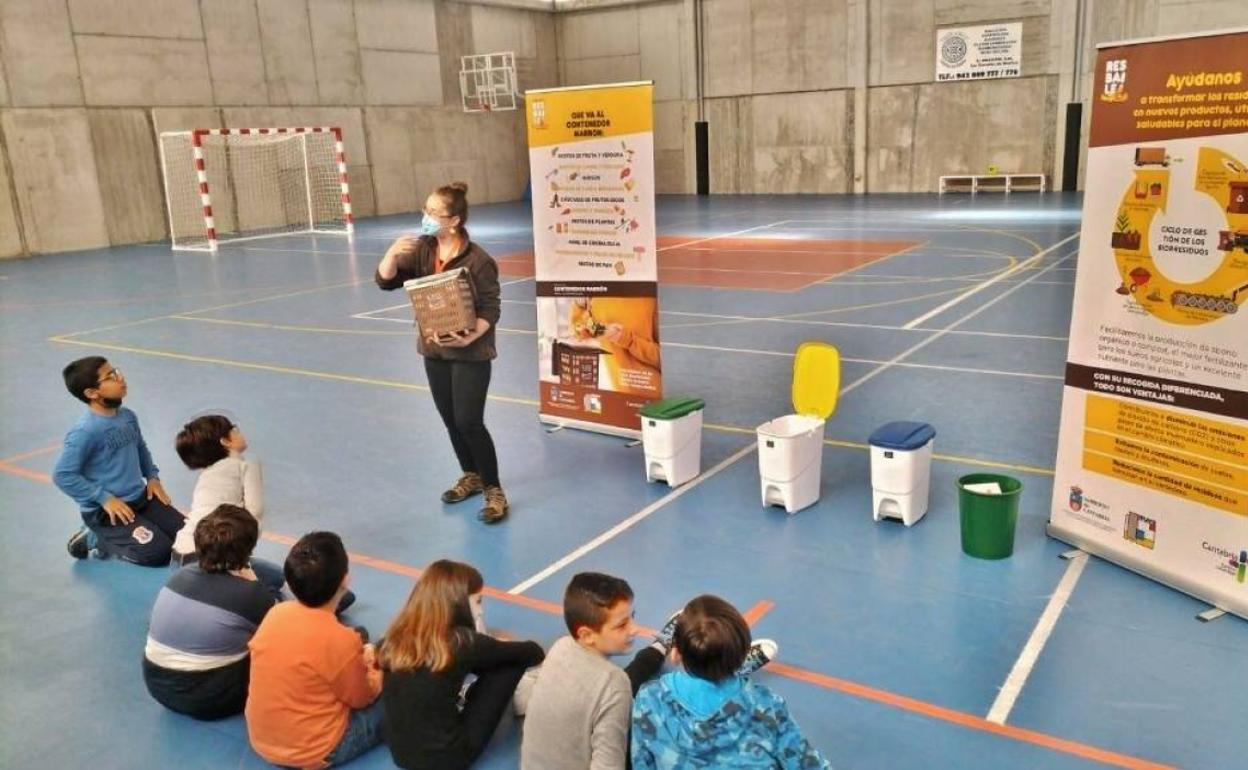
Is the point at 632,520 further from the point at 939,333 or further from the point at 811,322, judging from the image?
the point at 811,322

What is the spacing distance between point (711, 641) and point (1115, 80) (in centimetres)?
395

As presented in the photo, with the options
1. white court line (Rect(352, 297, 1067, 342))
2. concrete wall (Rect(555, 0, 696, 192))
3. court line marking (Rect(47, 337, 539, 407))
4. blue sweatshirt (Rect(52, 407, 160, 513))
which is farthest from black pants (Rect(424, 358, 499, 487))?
concrete wall (Rect(555, 0, 696, 192))

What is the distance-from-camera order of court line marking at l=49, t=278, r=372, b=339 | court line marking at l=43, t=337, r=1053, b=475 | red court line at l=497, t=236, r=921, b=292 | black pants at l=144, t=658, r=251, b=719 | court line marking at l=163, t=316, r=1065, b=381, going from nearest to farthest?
black pants at l=144, t=658, r=251, b=719, court line marking at l=43, t=337, r=1053, b=475, court line marking at l=163, t=316, r=1065, b=381, court line marking at l=49, t=278, r=372, b=339, red court line at l=497, t=236, r=921, b=292

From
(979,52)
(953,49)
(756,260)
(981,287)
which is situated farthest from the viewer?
(953,49)

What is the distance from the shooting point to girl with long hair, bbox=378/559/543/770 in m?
3.69

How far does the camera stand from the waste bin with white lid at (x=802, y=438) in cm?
637

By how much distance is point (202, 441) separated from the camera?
526cm

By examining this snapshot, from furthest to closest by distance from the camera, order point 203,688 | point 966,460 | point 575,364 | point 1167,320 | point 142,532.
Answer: point 575,364 → point 966,460 → point 142,532 → point 1167,320 → point 203,688

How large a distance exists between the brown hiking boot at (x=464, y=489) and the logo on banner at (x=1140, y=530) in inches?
161

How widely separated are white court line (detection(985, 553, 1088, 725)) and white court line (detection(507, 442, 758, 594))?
101 inches

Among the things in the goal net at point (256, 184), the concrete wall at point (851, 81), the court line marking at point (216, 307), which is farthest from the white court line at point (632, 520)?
the concrete wall at point (851, 81)

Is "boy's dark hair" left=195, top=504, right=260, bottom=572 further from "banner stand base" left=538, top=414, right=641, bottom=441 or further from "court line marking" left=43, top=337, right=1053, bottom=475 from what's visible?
"court line marking" left=43, top=337, right=1053, bottom=475

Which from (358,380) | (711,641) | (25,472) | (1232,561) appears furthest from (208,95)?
(711,641)

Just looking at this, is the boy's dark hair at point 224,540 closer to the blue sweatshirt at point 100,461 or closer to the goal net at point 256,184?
the blue sweatshirt at point 100,461
